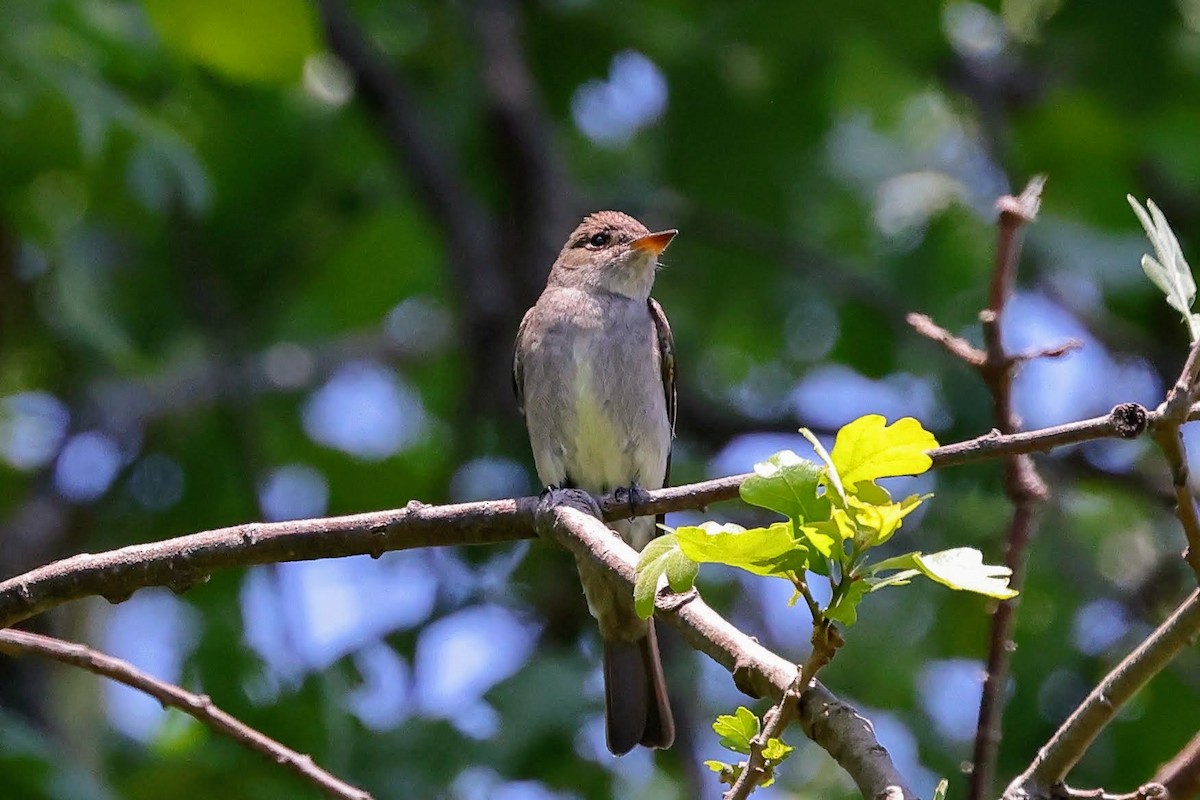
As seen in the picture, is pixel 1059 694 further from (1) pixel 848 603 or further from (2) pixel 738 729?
(1) pixel 848 603

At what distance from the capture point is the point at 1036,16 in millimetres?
7266

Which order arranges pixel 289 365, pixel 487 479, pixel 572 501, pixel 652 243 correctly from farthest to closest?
pixel 289 365 → pixel 487 479 → pixel 652 243 → pixel 572 501

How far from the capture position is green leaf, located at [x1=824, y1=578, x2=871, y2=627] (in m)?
1.87

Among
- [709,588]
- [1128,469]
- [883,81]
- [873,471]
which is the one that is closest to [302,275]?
[709,588]

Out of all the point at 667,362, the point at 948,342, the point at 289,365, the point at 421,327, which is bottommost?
the point at 948,342

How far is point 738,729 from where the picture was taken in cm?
200

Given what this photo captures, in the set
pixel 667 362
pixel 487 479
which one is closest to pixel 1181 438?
pixel 667 362

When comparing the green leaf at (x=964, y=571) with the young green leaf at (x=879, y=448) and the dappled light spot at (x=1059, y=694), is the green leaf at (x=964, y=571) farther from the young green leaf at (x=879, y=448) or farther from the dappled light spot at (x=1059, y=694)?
the dappled light spot at (x=1059, y=694)

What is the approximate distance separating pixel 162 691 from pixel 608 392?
3.00 metres

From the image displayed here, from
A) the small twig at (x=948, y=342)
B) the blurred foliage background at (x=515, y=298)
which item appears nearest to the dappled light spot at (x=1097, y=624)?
the blurred foliage background at (x=515, y=298)

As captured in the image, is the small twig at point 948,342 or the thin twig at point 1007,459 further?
the small twig at point 948,342

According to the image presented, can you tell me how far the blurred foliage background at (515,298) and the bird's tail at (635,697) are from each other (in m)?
0.20

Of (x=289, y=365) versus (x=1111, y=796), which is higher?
(x=289, y=365)

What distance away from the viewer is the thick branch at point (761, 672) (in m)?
1.86
